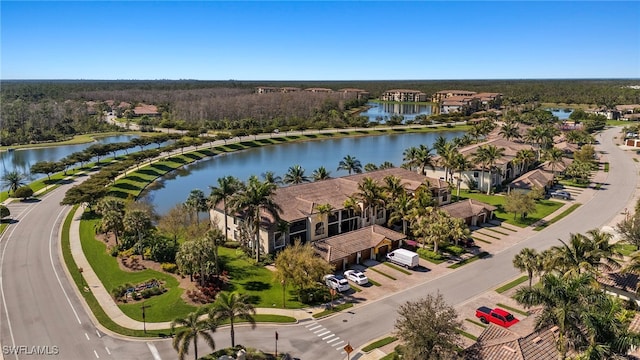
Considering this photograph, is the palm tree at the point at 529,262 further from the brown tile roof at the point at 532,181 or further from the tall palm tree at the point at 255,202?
the brown tile roof at the point at 532,181

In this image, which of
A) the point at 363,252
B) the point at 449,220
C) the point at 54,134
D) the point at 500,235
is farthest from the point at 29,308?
the point at 54,134

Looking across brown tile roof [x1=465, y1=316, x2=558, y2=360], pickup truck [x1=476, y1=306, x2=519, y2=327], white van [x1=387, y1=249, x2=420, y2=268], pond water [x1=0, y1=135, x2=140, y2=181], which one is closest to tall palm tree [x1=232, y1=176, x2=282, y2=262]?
white van [x1=387, y1=249, x2=420, y2=268]

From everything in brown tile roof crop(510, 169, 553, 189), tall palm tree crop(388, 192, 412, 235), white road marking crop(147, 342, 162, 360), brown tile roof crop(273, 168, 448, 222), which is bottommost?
white road marking crop(147, 342, 162, 360)

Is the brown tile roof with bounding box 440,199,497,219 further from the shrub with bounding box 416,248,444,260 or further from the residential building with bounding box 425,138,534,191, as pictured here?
the residential building with bounding box 425,138,534,191

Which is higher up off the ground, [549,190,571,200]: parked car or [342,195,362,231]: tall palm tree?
[342,195,362,231]: tall palm tree

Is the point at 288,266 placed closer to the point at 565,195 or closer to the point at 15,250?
the point at 15,250
